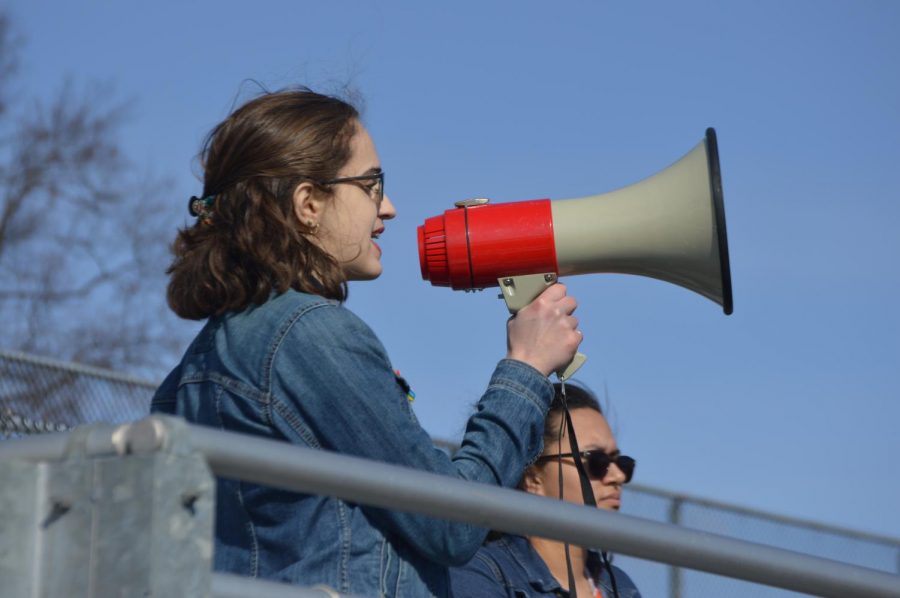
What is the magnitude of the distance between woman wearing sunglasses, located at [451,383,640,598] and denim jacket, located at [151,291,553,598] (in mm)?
945

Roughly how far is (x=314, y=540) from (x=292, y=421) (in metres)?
0.19

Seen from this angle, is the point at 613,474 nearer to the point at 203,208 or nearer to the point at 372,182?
the point at 372,182

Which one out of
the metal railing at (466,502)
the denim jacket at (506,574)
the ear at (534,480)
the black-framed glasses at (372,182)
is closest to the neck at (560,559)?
the denim jacket at (506,574)

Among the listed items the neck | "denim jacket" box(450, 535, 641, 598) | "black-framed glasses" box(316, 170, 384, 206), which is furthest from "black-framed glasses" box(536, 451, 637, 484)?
"black-framed glasses" box(316, 170, 384, 206)

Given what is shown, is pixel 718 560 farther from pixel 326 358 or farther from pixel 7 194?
pixel 7 194

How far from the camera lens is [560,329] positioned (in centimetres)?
275

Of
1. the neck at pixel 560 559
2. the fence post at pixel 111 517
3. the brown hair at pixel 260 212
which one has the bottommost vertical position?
the fence post at pixel 111 517

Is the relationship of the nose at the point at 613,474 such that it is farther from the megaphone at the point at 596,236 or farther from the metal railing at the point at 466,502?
the metal railing at the point at 466,502

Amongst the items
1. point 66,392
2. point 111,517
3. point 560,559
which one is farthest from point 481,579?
point 66,392

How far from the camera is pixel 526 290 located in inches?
117

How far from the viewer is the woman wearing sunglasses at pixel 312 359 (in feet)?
7.18

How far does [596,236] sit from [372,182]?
64cm

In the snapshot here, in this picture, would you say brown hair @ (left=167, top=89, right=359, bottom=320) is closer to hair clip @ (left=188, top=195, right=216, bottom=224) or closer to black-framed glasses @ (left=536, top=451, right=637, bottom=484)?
hair clip @ (left=188, top=195, right=216, bottom=224)

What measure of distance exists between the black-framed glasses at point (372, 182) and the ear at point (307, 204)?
4 cm
